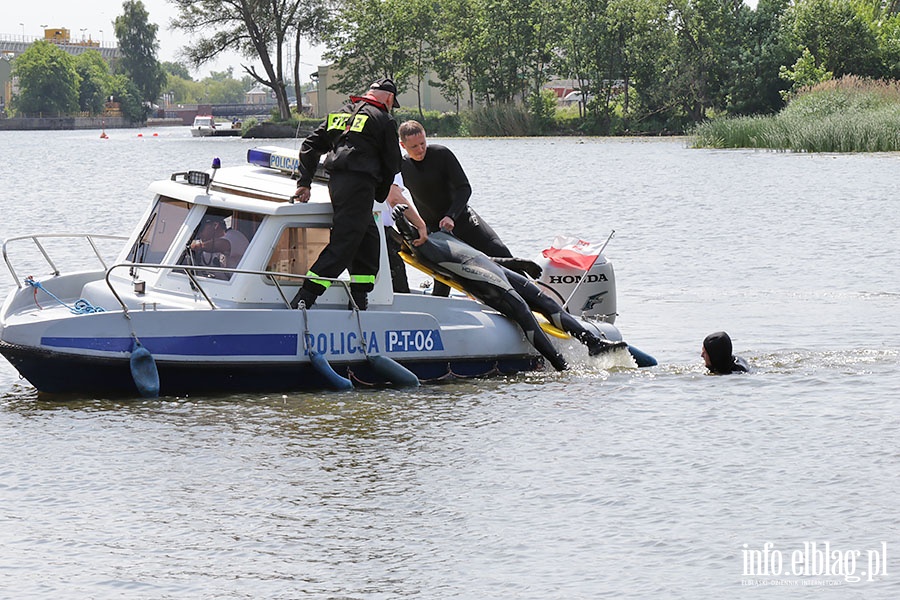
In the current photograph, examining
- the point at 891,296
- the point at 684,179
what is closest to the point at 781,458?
the point at 891,296

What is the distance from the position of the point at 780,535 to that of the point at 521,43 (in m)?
91.6

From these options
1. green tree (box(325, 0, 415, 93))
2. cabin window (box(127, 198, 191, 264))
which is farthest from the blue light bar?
green tree (box(325, 0, 415, 93))

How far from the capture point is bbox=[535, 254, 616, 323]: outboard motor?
13.8 metres

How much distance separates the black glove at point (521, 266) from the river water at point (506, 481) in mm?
993

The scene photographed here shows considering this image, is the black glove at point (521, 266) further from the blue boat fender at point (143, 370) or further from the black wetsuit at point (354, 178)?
the blue boat fender at point (143, 370)

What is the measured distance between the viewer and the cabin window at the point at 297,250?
11930mm

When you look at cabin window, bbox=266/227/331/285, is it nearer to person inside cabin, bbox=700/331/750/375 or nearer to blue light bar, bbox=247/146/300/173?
blue light bar, bbox=247/146/300/173

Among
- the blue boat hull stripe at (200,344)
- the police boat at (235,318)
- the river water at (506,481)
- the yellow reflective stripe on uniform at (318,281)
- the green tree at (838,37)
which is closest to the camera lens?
the river water at (506,481)

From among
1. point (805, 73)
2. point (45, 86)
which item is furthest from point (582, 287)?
point (45, 86)

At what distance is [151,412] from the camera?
11.4 meters

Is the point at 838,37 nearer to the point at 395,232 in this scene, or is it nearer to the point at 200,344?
the point at 395,232

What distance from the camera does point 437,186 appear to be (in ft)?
43.0

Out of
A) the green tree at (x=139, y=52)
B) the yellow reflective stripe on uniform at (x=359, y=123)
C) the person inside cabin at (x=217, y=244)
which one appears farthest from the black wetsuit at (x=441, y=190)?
the green tree at (x=139, y=52)

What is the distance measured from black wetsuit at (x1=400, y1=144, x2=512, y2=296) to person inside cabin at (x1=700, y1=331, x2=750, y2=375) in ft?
7.65
